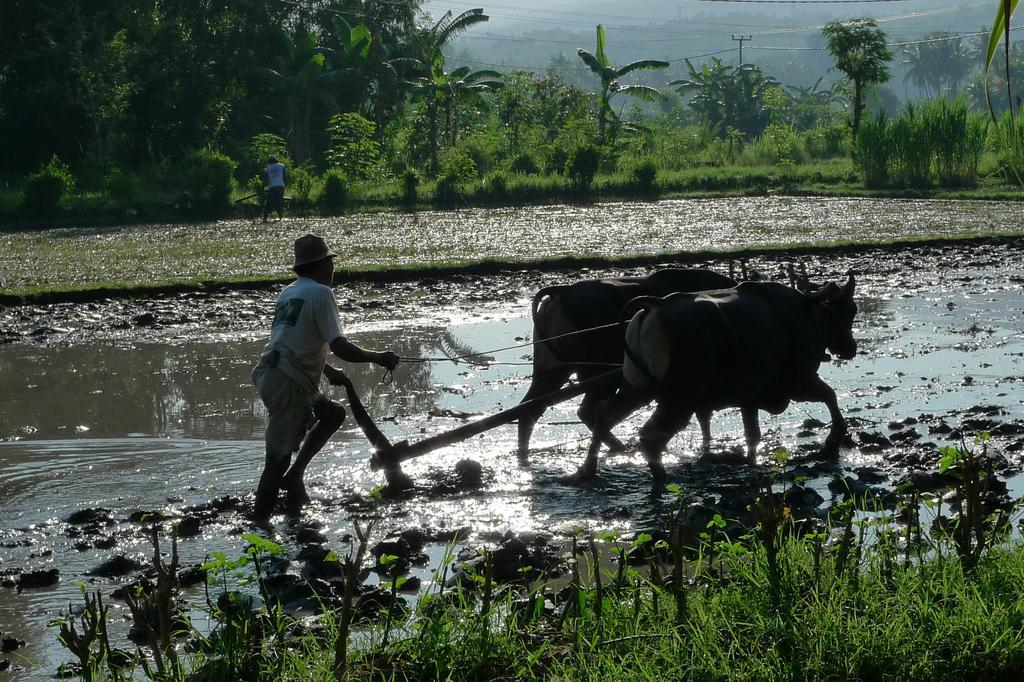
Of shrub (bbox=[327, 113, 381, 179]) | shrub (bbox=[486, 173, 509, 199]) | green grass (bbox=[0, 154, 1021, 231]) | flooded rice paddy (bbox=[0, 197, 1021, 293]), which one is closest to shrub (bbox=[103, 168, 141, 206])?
green grass (bbox=[0, 154, 1021, 231])

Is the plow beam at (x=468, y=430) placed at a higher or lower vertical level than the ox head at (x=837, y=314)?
lower

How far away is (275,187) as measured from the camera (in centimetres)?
2864

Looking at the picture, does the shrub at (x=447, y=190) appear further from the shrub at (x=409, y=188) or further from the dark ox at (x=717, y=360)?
the dark ox at (x=717, y=360)

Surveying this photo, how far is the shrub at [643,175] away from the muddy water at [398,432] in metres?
20.8

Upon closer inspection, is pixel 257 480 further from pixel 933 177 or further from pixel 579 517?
pixel 933 177

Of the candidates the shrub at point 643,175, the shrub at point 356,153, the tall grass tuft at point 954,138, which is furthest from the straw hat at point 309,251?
the shrub at point 356,153

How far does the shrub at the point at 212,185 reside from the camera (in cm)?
3155

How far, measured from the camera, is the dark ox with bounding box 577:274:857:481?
7344 mm

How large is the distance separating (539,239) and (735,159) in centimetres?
2464

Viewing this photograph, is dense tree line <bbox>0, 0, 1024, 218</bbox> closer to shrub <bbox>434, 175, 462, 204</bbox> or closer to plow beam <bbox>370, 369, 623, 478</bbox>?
shrub <bbox>434, 175, 462, 204</bbox>

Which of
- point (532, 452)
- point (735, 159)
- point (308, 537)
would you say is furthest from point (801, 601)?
point (735, 159)

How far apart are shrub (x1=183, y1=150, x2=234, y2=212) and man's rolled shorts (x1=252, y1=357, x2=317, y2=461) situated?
25899 mm

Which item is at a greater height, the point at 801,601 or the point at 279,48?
the point at 279,48

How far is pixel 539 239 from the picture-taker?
2200 centimetres
